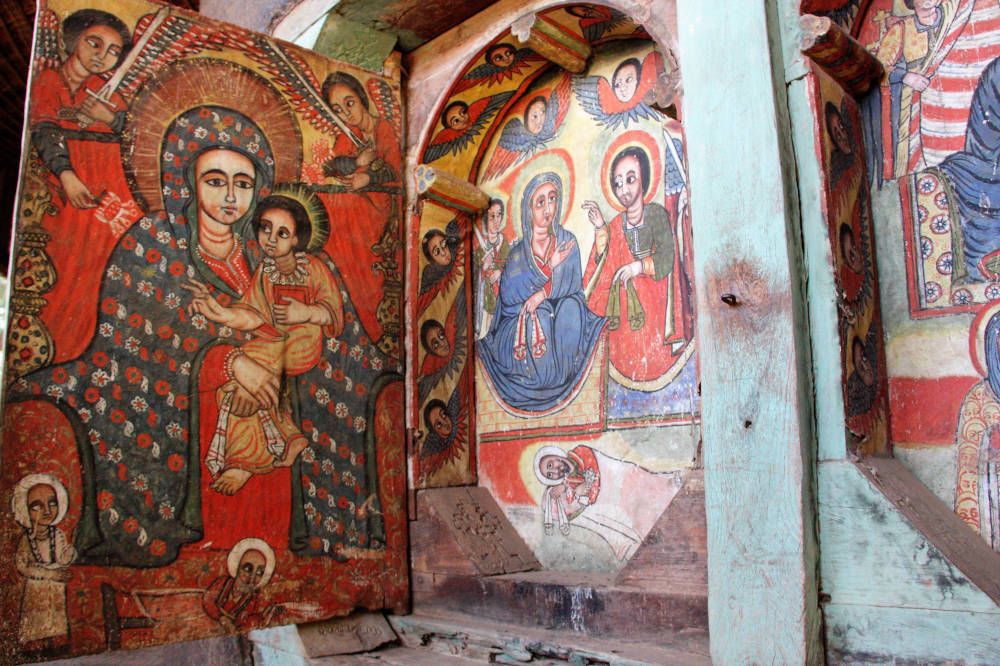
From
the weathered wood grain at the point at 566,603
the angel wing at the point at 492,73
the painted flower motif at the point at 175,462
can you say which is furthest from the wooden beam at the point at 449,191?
the weathered wood grain at the point at 566,603

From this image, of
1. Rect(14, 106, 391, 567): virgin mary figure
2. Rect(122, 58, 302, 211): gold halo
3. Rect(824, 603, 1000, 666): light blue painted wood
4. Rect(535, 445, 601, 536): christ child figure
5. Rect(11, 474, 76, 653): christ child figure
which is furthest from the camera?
Rect(535, 445, 601, 536): christ child figure

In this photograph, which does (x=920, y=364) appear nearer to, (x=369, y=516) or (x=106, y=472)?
(x=369, y=516)

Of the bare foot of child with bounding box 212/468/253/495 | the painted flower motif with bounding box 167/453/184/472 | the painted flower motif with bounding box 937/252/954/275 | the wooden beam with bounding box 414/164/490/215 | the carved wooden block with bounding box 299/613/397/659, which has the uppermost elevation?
the wooden beam with bounding box 414/164/490/215

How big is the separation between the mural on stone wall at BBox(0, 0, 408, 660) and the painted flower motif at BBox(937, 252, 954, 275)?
2636 mm

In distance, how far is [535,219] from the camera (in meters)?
4.61

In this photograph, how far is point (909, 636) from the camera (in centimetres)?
236

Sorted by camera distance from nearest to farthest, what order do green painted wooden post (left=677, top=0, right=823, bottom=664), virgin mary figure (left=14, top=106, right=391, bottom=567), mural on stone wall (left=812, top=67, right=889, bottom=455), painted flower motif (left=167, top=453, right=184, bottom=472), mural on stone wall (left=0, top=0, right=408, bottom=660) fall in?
green painted wooden post (left=677, top=0, right=823, bottom=664) < mural on stone wall (left=812, top=67, right=889, bottom=455) < mural on stone wall (left=0, top=0, right=408, bottom=660) < virgin mary figure (left=14, top=106, right=391, bottom=567) < painted flower motif (left=167, top=453, right=184, bottom=472)

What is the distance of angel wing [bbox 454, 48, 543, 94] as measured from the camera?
4.52 m

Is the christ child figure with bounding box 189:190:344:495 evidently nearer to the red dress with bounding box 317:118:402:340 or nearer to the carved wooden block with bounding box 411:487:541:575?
the red dress with bounding box 317:118:402:340

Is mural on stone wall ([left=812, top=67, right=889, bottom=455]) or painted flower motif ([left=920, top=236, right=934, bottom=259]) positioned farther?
painted flower motif ([left=920, top=236, right=934, bottom=259])

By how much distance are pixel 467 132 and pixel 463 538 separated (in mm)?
2262

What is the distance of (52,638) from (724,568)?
8.28ft

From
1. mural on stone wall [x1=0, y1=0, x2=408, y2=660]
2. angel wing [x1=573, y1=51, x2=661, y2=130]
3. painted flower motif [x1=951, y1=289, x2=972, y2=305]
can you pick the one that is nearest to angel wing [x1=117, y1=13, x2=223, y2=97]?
mural on stone wall [x1=0, y1=0, x2=408, y2=660]

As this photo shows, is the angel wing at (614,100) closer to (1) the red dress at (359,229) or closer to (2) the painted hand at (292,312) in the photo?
(1) the red dress at (359,229)
